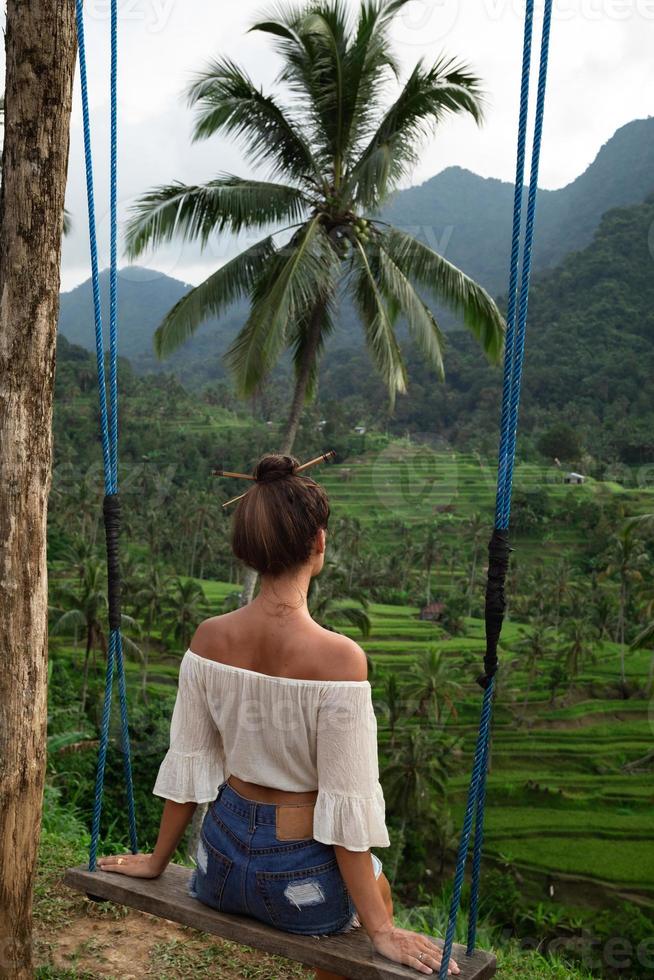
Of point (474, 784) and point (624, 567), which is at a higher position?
point (474, 784)

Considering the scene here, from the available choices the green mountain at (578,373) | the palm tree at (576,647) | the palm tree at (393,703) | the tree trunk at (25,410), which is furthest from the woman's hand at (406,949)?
the green mountain at (578,373)

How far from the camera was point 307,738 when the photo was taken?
1.56m

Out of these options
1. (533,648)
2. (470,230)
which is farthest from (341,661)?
(470,230)

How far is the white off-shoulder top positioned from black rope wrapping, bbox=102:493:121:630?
2.05ft

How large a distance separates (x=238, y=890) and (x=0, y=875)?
0.78 metres

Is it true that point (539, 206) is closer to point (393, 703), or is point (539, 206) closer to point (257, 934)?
point (393, 703)

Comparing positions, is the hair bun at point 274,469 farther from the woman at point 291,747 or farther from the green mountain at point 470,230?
the green mountain at point 470,230

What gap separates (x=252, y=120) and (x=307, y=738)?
9.35 meters

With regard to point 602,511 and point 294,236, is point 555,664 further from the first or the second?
point 294,236

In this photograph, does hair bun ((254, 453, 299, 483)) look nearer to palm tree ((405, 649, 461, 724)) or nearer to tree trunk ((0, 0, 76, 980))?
tree trunk ((0, 0, 76, 980))

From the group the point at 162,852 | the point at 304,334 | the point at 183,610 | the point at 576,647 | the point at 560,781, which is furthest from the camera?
the point at 576,647

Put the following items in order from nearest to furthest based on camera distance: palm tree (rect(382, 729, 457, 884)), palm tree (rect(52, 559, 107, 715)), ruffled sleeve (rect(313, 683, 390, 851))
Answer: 1. ruffled sleeve (rect(313, 683, 390, 851))
2. palm tree (rect(382, 729, 457, 884))
3. palm tree (rect(52, 559, 107, 715))

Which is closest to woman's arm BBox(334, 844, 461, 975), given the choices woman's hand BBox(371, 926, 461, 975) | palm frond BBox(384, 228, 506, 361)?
woman's hand BBox(371, 926, 461, 975)

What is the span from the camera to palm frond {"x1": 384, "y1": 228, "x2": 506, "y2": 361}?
9602 mm
